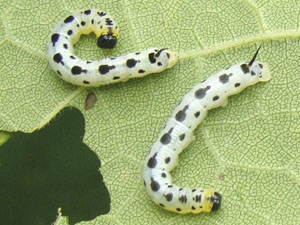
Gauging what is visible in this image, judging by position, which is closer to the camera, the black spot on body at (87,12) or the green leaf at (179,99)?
the green leaf at (179,99)

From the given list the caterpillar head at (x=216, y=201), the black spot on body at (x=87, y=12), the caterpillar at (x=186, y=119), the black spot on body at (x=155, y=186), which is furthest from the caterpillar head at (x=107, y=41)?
the caterpillar head at (x=216, y=201)

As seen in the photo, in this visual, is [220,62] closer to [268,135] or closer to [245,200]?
[268,135]

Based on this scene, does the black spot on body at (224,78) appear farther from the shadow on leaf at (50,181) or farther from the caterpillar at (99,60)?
the shadow on leaf at (50,181)

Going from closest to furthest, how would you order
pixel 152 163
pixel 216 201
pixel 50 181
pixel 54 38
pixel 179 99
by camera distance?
pixel 216 201
pixel 152 163
pixel 50 181
pixel 179 99
pixel 54 38

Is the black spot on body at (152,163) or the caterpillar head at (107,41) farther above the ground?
the caterpillar head at (107,41)

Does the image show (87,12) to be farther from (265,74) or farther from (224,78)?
(265,74)

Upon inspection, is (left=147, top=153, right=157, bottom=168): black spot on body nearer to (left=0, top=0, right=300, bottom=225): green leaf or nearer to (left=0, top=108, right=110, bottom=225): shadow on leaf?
(left=0, top=0, right=300, bottom=225): green leaf

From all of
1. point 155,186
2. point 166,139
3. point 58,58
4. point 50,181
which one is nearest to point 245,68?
point 166,139
